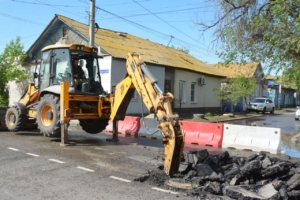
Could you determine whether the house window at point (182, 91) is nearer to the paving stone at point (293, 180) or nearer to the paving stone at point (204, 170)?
the paving stone at point (204, 170)

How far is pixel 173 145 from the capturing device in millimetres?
6359

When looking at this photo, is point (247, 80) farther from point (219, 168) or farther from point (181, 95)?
point (219, 168)

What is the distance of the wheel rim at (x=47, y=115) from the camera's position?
35.3ft

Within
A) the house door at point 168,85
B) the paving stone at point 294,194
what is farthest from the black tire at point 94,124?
the house door at point 168,85

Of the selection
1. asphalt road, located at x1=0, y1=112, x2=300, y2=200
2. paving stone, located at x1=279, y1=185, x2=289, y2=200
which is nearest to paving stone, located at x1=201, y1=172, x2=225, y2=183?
asphalt road, located at x1=0, y1=112, x2=300, y2=200

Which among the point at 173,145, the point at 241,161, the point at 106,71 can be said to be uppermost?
the point at 106,71

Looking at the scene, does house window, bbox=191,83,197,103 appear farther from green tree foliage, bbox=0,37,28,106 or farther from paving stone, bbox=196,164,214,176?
paving stone, bbox=196,164,214,176

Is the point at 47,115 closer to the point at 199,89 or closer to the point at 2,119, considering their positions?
the point at 2,119

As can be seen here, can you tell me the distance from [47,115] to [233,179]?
691 centimetres

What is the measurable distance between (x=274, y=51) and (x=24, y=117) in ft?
32.3

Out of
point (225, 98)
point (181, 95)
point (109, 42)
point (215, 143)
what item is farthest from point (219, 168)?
point (225, 98)

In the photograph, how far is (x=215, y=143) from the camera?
11.8m

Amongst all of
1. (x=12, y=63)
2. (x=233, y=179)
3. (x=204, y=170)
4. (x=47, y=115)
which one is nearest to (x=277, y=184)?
(x=233, y=179)

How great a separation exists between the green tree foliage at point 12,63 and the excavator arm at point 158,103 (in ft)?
55.0
